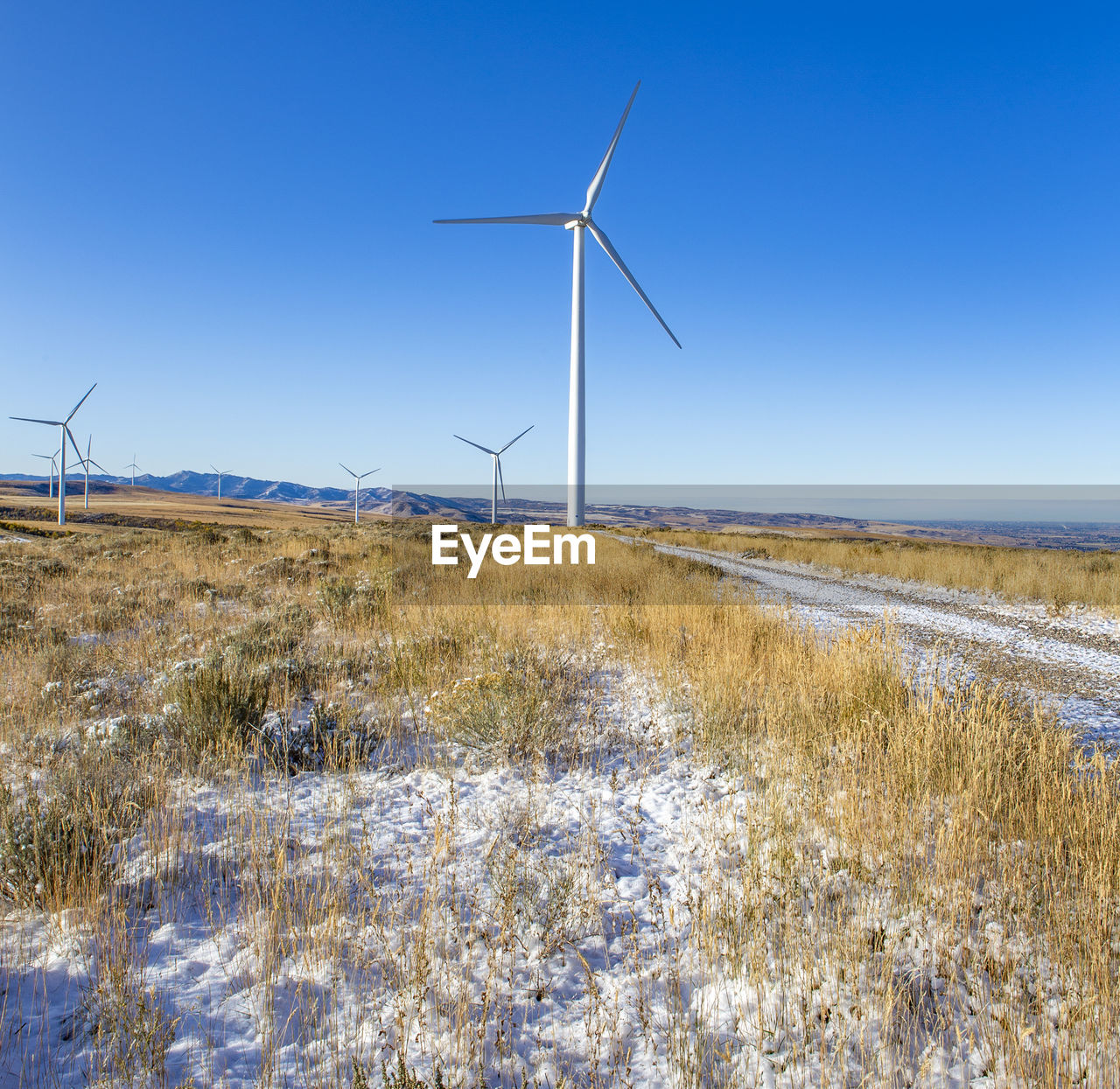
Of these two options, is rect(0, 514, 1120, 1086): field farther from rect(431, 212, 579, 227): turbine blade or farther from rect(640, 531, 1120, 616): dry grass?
rect(431, 212, 579, 227): turbine blade

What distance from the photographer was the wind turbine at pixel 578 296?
28328 mm

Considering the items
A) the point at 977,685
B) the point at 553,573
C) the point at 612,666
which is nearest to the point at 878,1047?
the point at 977,685

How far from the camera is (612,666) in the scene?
8.97m

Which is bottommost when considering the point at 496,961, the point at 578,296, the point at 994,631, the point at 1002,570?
the point at 496,961

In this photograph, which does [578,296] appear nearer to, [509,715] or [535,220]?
[535,220]

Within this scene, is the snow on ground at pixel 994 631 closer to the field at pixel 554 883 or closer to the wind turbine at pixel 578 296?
the field at pixel 554 883

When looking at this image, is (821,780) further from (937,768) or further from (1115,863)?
(1115,863)

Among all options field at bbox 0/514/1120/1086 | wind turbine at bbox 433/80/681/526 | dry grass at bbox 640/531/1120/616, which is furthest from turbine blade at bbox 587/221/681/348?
field at bbox 0/514/1120/1086

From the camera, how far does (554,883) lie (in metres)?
3.82

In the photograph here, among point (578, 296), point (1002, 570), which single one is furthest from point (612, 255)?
point (1002, 570)

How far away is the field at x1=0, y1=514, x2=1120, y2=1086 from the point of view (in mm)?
2668

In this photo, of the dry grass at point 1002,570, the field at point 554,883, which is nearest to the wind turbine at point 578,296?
the dry grass at point 1002,570

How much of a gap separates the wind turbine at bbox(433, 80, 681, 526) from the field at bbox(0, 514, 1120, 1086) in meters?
21.3

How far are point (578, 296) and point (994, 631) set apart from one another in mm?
23703
